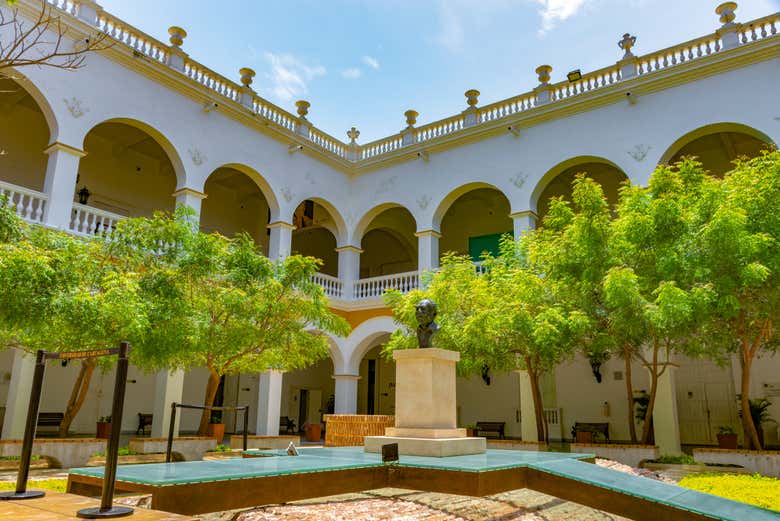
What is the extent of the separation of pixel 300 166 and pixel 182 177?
3.87 meters

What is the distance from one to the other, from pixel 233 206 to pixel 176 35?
684 centimetres

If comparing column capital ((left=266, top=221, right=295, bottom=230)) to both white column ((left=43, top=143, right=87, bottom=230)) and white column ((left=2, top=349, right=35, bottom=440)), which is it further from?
white column ((left=2, top=349, right=35, bottom=440))

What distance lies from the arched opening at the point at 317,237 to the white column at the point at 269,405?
5.26m

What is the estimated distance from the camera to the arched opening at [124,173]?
1634 cm

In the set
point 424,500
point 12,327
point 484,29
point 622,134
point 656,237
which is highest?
point 484,29

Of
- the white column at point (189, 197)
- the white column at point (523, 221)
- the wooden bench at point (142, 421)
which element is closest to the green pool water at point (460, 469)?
the white column at point (189, 197)

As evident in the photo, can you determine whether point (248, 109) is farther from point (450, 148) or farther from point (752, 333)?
point (752, 333)

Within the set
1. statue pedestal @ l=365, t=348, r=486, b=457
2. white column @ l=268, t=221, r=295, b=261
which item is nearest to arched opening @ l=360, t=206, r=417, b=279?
white column @ l=268, t=221, r=295, b=261

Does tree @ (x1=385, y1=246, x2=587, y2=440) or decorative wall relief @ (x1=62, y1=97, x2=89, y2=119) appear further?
decorative wall relief @ (x1=62, y1=97, x2=89, y2=119)

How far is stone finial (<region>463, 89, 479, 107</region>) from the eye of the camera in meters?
16.8

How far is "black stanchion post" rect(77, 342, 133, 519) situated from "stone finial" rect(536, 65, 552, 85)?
14.2 m

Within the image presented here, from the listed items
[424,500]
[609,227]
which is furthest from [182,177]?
[424,500]

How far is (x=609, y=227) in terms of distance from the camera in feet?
35.0

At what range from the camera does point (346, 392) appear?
17.0 metres
